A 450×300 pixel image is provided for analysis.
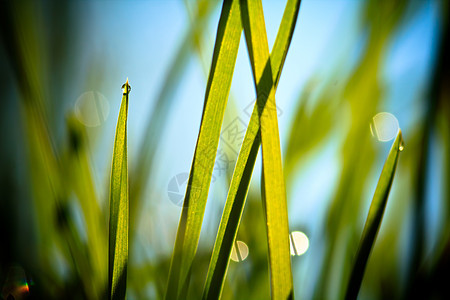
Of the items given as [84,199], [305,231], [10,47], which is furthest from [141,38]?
[305,231]

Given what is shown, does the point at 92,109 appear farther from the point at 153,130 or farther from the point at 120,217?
the point at 120,217

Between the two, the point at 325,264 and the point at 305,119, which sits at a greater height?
the point at 305,119

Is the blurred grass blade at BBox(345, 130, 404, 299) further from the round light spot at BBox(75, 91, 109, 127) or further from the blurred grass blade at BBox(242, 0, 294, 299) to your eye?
the round light spot at BBox(75, 91, 109, 127)

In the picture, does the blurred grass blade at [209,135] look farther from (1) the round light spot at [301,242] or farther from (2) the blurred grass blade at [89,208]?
(1) the round light spot at [301,242]

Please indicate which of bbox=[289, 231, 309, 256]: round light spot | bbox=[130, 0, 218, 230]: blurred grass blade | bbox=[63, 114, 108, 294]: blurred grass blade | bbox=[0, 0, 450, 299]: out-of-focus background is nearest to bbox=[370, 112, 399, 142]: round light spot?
bbox=[0, 0, 450, 299]: out-of-focus background

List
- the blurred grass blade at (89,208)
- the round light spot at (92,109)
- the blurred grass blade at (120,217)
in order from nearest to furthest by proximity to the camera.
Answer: the blurred grass blade at (120,217)
the blurred grass blade at (89,208)
the round light spot at (92,109)

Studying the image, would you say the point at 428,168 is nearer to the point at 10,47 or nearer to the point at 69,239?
the point at 69,239

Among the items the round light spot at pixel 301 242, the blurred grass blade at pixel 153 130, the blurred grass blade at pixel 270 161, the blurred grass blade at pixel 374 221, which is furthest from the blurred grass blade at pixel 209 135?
the round light spot at pixel 301 242
